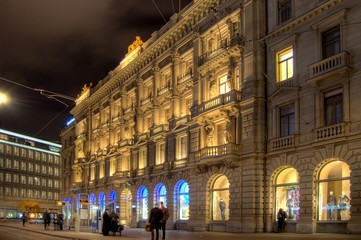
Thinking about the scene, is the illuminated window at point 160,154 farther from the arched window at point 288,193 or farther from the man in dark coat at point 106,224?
the arched window at point 288,193

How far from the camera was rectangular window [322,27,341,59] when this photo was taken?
31394 millimetres

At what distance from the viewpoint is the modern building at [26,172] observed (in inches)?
5266

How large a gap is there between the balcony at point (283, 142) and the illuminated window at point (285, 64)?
13.3 ft

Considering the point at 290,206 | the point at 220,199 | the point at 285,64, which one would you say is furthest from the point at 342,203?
the point at 220,199

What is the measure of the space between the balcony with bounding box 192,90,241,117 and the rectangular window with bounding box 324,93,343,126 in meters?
8.06

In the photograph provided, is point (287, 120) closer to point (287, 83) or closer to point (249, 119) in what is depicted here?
point (287, 83)

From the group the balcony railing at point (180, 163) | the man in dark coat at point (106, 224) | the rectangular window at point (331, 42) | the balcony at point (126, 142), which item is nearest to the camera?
the rectangular window at point (331, 42)

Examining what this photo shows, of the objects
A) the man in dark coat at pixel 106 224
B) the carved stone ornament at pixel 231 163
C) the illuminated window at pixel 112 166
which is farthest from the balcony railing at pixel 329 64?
the illuminated window at pixel 112 166

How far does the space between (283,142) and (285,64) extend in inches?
208

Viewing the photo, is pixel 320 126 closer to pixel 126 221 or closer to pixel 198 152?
pixel 198 152

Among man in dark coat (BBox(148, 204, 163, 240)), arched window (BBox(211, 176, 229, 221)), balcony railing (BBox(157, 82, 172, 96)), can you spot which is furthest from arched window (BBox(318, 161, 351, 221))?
balcony railing (BBox(157, 82, 172, 96))

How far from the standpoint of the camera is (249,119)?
37219 mm

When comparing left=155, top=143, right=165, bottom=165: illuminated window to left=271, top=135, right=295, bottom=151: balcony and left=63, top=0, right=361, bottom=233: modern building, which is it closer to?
left=63, top=0, right=361, bottom=233: modern building

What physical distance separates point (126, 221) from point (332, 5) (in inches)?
1410
